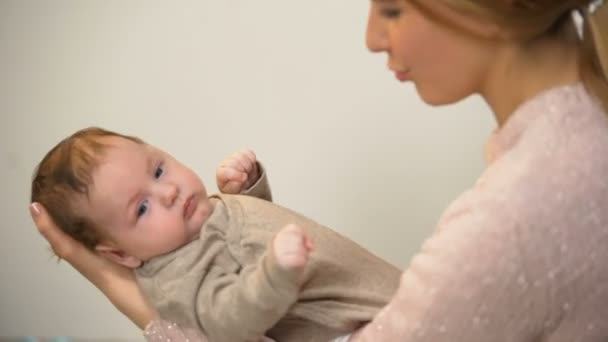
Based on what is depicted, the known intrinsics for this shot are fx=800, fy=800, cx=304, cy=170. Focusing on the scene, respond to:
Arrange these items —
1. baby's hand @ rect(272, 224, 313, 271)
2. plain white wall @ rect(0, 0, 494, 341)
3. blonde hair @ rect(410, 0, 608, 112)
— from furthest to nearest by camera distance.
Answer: plain white wall @ rect(0, 0, 494, 341) < baby's hand @ rect(272, 224, 313, 271) < blonde hair @ rect(410, 0, 608, 112)

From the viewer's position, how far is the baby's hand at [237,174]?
107 centimetres

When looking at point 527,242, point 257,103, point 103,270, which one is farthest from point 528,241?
point 257,103

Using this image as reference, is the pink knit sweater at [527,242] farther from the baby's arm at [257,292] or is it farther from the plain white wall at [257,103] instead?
the plain white wall at [257,103]

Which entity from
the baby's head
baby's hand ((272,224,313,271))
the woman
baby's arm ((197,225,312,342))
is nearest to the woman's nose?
the baby's head

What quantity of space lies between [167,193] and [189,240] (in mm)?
63

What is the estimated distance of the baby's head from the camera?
95 centimetres

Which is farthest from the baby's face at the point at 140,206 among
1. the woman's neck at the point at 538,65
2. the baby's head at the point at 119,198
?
the woman's neck at the point at 538,65

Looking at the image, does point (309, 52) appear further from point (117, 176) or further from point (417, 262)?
point (417, 262)

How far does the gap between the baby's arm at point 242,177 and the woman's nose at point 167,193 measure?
11cm

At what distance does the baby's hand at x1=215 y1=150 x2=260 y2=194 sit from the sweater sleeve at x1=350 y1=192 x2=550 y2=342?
38 cm

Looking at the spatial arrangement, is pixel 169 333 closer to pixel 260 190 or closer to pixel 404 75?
pixel 260 190

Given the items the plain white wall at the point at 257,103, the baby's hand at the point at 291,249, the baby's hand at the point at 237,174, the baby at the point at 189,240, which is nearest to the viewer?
the baby's hand at the point at 291,249

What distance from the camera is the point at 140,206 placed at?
97cm

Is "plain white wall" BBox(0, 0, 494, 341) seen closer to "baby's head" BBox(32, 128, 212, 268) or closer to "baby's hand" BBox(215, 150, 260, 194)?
"baby's hand" BBox(215, 150, 260, 194)
